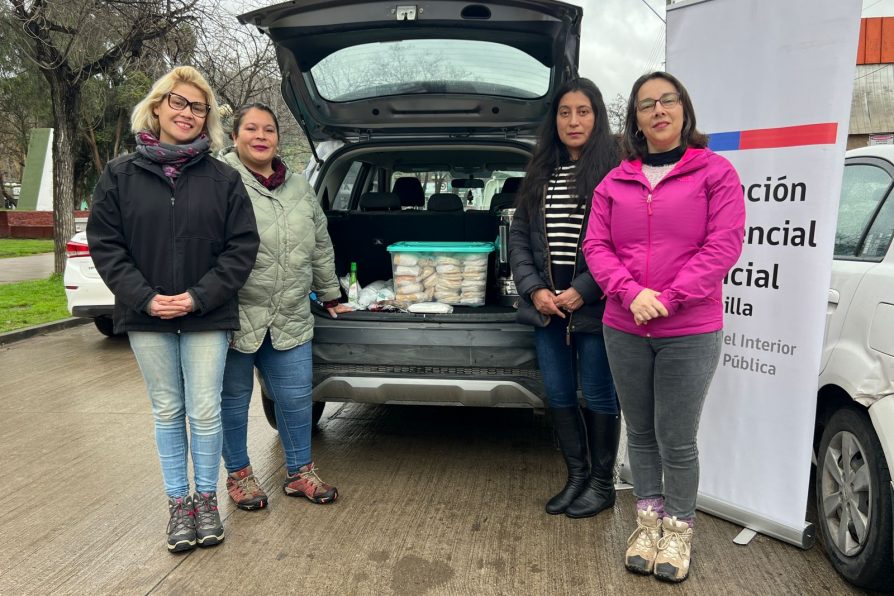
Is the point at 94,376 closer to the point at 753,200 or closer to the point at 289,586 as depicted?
the point at 289,586

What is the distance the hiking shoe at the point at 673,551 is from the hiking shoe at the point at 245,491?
1.82m

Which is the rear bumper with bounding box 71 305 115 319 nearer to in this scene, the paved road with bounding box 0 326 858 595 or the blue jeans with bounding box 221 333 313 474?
the paved road with bounding box 0 326 858 595

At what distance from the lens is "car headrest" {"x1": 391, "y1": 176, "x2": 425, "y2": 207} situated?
17.5 feet

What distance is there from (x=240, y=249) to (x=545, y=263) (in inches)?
51.6

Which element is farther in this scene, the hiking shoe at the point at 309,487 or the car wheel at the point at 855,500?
the hiking shoe at the point at 309,487

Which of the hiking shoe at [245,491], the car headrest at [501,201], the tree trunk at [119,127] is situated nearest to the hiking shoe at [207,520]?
the hiking shoe at [245,491]

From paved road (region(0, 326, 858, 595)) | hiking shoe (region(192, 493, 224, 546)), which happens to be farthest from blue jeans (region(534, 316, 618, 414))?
hiking shoe (region(192, 493, 224, 546))

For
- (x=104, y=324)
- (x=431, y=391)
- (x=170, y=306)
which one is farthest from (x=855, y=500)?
(x=104, y=324)

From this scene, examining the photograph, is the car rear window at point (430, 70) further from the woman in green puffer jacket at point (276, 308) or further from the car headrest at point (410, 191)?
the car headrest at point (410, 191)

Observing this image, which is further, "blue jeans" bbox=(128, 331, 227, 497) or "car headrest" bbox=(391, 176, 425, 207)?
"car headrest" bbox=(391, 176, 425, 207)

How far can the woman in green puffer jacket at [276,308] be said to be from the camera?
309 centimetres

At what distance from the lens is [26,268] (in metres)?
14.0

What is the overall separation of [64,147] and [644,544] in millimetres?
10831

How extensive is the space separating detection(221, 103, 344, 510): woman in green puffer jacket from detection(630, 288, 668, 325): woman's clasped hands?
1528mm
